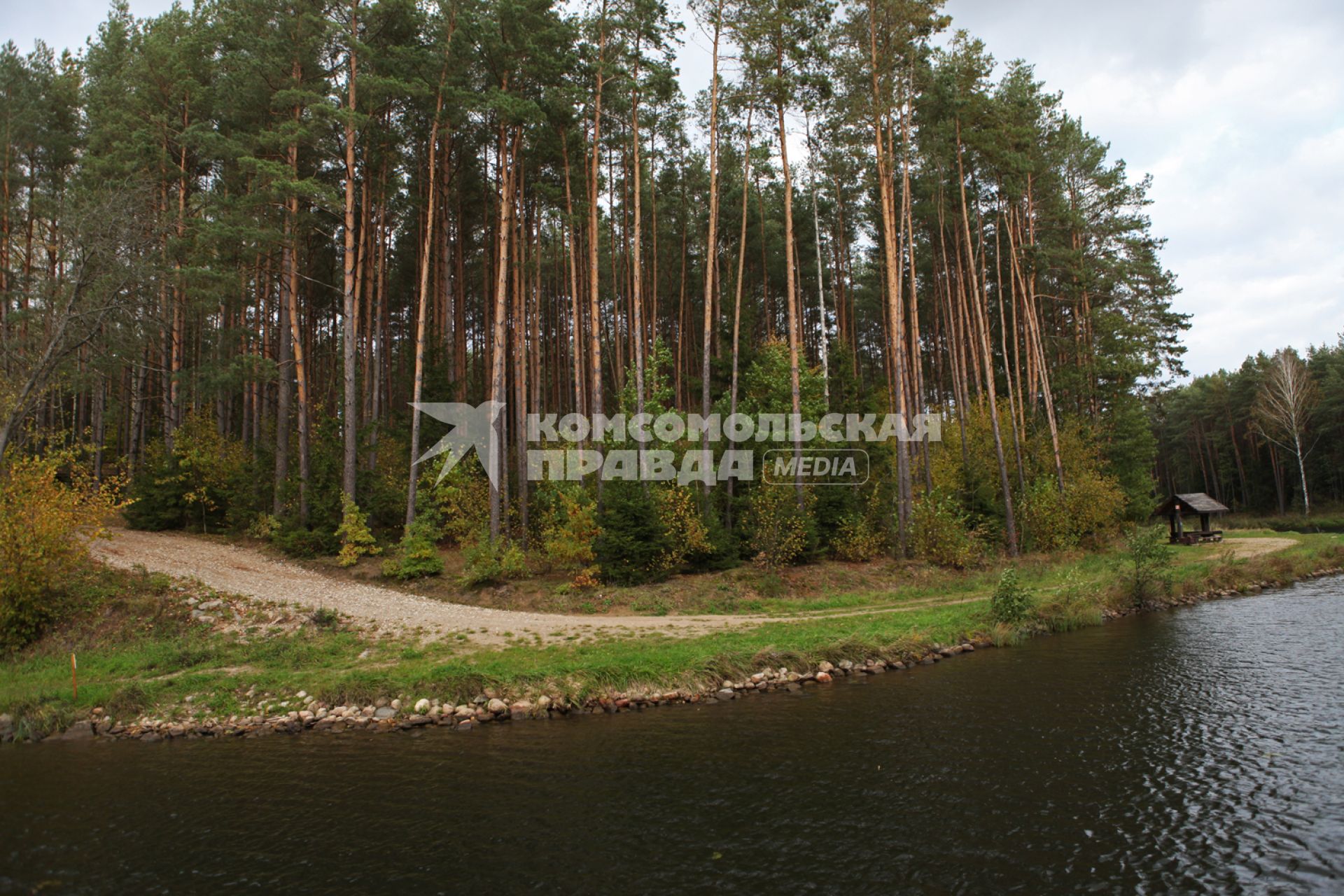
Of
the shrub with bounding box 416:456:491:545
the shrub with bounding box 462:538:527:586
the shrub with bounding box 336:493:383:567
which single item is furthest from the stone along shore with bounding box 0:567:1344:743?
the shrub with bounding box 416:456:491:545

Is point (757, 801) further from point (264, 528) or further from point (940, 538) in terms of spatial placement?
point (264, 528)

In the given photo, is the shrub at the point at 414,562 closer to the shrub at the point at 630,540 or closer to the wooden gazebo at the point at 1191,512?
the shrub at the point at 630,540

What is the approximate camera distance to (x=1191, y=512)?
35250mm

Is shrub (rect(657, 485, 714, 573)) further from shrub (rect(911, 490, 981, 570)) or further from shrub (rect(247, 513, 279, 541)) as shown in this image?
shrub (rect(247, 513, 279, 541))

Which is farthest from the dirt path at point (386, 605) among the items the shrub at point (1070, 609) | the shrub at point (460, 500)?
the shrub at point (460, 500)

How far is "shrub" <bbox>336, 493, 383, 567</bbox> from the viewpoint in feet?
65.8

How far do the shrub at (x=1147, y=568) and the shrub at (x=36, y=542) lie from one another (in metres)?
26.8

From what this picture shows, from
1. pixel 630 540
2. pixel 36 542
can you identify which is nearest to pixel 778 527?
pixel 630 540

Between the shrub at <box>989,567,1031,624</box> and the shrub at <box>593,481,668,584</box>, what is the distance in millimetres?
8997

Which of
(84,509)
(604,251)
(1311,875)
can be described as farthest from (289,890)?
(604,251)

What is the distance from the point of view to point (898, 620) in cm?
1609

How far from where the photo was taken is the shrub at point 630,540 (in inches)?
771

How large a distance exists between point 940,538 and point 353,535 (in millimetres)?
18698

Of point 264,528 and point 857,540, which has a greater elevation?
point 264,528
